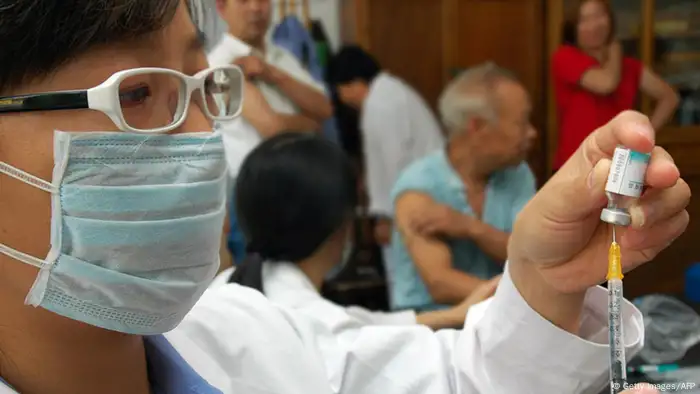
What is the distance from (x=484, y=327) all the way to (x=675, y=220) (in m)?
0.25

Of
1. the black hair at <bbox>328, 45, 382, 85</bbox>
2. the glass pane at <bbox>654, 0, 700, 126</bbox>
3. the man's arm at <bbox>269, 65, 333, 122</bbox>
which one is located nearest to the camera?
the glass pane at <bbox>654, 0, 700, 126</bbox>

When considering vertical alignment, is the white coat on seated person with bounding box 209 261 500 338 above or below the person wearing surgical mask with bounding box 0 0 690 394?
below

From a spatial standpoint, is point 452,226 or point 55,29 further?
point 452,226

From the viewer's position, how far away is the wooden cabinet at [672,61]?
86 cm

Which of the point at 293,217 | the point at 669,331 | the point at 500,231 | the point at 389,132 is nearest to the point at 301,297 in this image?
the point at 293,217

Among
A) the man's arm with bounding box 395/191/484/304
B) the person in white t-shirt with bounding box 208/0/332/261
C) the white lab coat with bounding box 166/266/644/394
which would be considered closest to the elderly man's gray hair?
the man's arm with bounding box 395/191/484/304

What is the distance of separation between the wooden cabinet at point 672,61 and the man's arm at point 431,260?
1.87 feet

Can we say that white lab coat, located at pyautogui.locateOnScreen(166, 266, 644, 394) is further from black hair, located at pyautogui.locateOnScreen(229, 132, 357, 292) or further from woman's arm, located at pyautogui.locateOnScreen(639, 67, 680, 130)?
black hair, located at pyautogui.locateOnScreen(229, 132, 357, 292)

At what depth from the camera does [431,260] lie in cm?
161

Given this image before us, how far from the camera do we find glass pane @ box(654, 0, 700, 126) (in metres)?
0.91

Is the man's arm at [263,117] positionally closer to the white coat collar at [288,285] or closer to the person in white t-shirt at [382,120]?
the white coat collar at [288,285]

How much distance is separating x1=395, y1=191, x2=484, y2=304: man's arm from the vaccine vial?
2.67 ft

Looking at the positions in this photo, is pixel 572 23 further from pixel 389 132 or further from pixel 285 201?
pixel 389 132

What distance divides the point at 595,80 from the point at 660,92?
0.27 ft
